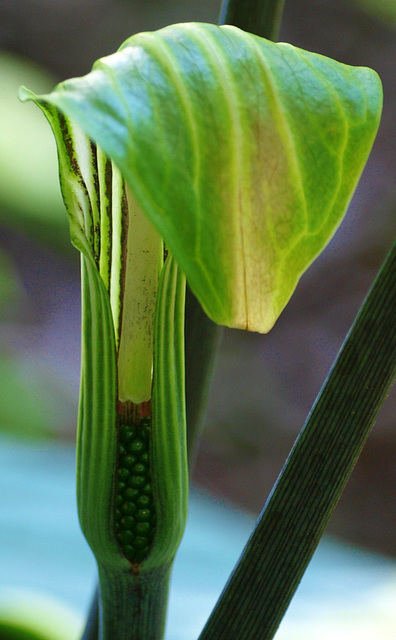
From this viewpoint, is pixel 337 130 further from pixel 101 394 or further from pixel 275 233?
pixel 101 394

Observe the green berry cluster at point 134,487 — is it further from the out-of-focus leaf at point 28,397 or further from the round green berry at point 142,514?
the out-of-focus leaf at point 28,397

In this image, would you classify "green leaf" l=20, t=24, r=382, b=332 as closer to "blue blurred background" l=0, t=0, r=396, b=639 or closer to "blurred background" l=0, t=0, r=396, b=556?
"blue blurred background" l=0, t=0, r=396, b=639

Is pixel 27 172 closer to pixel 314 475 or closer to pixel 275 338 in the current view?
pixel 314 475

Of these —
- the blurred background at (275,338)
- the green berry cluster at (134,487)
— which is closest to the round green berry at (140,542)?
the green berry cluster at (134,487)

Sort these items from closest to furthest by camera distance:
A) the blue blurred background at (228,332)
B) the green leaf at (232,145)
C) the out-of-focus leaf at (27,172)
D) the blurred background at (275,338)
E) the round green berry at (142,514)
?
the green leaf at (232,145) → the round green berry at (142,514) → the out-of-focus leaf at (27,172) → the blue blurred background at (228,332) → the blurred background at (275,338)

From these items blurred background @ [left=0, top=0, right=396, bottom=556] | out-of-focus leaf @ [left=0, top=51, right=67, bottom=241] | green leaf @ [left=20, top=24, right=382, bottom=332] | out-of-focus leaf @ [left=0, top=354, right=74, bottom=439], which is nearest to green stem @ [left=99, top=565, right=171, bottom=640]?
green leaf @ [left=20, top=24, right=382, bottom=332]
